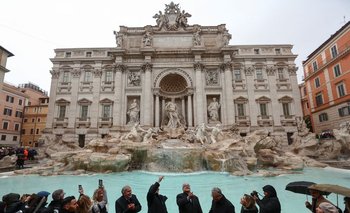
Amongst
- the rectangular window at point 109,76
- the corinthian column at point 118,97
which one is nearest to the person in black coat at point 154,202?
the corinthian column at point 118,97

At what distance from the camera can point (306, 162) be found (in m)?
14.7

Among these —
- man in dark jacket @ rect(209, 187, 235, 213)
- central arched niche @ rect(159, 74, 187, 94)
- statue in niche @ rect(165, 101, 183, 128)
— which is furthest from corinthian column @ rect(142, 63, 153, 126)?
man in dark jacket @ rect(209, 187, 235, 213)

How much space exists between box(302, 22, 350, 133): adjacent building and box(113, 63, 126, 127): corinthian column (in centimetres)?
2534

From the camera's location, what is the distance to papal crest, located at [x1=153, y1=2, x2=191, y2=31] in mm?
24358

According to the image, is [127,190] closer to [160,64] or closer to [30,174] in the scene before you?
[30,174]

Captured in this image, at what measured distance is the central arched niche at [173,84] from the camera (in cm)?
2352

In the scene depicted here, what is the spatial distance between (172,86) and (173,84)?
0.29 m

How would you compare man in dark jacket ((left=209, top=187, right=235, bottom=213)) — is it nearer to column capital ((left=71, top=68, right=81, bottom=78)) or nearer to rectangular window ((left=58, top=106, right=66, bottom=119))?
rectangular window ((left=58, top=106, right=66, bottom=119))

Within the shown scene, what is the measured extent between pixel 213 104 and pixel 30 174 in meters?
17.7

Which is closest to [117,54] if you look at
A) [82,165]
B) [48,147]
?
[48,147]

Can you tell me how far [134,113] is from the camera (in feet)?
71.5

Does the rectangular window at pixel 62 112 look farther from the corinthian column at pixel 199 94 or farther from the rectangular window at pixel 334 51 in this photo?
the rectangular window at pixel 334 51

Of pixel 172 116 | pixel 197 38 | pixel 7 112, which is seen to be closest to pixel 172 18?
pixel 197 38

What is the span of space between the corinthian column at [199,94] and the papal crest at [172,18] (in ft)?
20.3
